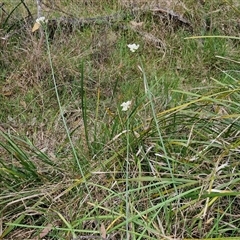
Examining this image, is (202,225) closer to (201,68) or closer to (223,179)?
(223,179)

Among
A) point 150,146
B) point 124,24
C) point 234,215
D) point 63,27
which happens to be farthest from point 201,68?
point 234,215

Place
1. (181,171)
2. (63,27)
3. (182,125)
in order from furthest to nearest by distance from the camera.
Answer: (63,27) < (182,125) < (181,171)

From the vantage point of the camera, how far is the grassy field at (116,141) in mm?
2250

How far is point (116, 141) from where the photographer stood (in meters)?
2.61

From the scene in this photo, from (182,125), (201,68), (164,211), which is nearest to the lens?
(164,211)

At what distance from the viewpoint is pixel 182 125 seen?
2.63 metres

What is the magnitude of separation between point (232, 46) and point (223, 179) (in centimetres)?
191

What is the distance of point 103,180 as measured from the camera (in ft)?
8.04

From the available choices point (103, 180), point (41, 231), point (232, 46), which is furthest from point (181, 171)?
point (232, 46)

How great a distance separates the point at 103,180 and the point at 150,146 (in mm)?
282

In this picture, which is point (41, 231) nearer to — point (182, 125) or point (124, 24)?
point (182, 125)

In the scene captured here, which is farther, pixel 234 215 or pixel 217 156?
pixel 217 156

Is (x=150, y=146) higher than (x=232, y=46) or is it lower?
higher

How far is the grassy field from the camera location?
7.38ft
